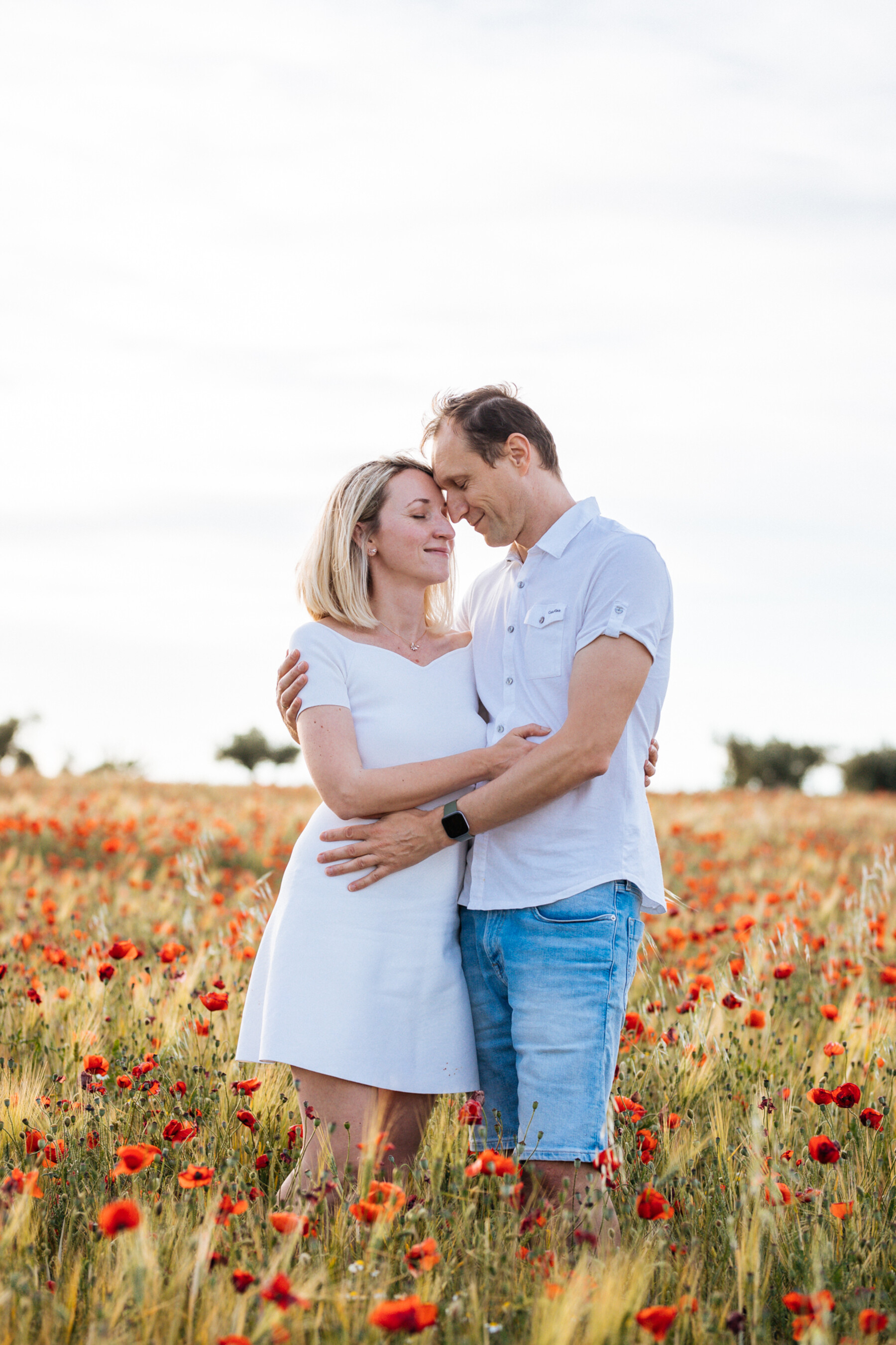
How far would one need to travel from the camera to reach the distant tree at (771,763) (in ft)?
98.8

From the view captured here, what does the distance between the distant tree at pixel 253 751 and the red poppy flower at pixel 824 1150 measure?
30.6 m

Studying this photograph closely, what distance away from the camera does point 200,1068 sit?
4094mm

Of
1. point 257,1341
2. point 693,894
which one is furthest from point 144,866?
point 257,1341

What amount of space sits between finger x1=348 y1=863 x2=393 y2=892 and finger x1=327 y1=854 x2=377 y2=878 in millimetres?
26

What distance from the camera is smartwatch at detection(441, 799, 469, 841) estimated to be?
3.38 meters

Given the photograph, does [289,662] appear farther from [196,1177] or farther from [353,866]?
[196,1177]

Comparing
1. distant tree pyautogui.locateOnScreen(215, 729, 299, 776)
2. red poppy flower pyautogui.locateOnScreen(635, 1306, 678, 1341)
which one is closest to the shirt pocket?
red poppy flower pyautogui.locateOnScreen(635, 1306, 678, 1341)

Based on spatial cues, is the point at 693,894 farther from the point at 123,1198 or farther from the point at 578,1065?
the point at 123,1198

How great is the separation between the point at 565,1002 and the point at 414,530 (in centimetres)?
171

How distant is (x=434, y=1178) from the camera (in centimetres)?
285

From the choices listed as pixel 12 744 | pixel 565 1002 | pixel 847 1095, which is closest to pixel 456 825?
pixel 565 1002

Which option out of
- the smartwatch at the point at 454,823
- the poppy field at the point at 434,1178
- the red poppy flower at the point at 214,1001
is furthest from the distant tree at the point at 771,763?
the smartwatch at the point at 454,823

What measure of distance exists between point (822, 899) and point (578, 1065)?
19.0 feet

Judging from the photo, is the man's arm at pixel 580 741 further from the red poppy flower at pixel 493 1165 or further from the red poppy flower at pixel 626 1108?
the red poppy flower at pixel 626 1108
